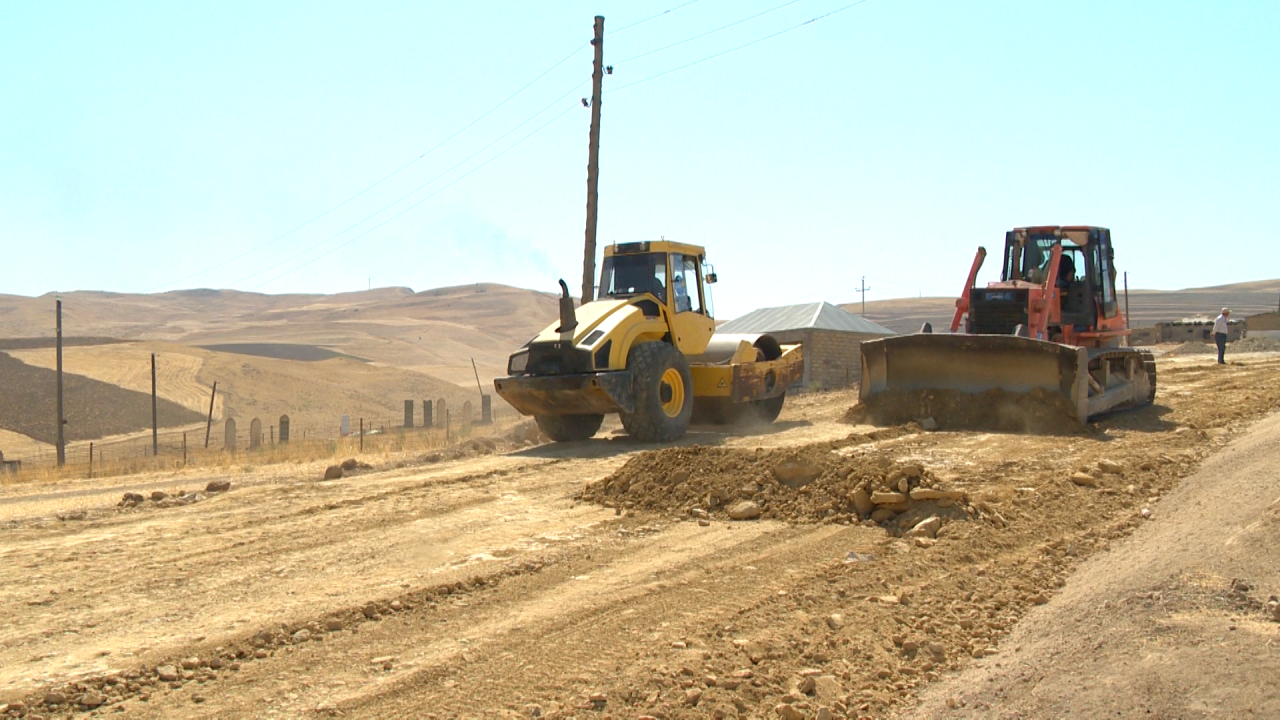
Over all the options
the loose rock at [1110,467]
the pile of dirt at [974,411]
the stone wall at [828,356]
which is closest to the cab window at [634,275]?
the pile of dirt at [974,411]

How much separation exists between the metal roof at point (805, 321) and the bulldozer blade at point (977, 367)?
17.0 meters

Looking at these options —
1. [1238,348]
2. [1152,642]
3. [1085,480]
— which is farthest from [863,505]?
[1238,348]

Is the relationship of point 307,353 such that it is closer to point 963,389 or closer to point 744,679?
point 963,389

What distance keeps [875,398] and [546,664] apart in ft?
36.0

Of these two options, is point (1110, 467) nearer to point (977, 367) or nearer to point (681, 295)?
point (977, 367)

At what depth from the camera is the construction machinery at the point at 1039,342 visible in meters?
13.7

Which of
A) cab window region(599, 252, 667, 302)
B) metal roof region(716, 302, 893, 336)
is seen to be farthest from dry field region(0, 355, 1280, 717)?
metal roof region(716, 302, 893, 336)

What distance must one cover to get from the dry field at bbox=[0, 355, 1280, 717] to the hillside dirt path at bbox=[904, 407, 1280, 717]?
0.08 ft

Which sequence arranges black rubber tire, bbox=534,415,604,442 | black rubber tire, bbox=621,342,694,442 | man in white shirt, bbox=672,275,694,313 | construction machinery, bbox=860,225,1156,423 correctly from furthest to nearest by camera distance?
man in white shirt, bbox=672,275,694,313
black rubber tire, bbox=534,415,604,442
black rubber tire, bbox=621,342,694,442
construction machinery, bbox=860,225,1156,423

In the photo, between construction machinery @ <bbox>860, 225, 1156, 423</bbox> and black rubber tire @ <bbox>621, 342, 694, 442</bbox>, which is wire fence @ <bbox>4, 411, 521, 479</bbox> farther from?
construction machinery @ <bbox>860, 225, 1156, 423</bbox>

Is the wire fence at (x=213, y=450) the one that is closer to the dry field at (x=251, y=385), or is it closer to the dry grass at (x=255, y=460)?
the dry grass at (x=255, y=460)

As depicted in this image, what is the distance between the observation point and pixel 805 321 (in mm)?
33219

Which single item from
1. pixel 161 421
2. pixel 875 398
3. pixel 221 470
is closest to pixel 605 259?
pixel 875 398

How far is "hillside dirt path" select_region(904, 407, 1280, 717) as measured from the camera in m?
4.28
